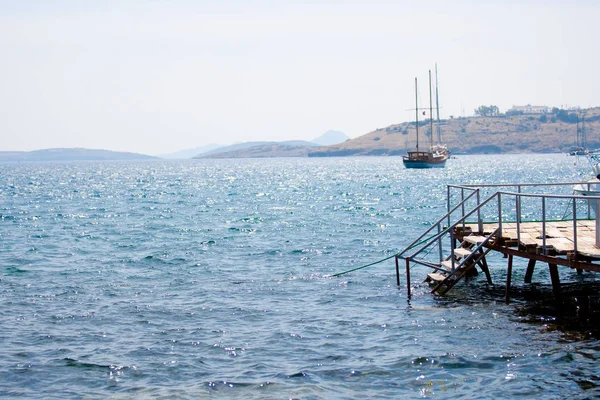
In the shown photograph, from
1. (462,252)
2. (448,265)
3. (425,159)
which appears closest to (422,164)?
(425,159)

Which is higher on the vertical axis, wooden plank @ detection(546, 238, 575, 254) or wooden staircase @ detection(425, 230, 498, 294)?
wooden plank @ detection(546, 238, 575, 254)

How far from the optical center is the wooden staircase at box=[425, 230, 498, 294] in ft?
63.4

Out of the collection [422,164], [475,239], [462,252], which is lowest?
[422,164]

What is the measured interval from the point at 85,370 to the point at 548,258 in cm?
1071

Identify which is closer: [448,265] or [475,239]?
[475,239]

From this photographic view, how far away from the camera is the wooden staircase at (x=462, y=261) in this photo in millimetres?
19328

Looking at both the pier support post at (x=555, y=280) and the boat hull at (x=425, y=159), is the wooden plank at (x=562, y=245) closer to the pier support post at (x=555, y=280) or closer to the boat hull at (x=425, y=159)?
the pier support post at (x=555, y=280)

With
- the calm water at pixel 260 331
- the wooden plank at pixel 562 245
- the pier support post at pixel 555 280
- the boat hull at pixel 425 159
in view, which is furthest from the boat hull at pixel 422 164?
the wooden plank at pixel 562 245

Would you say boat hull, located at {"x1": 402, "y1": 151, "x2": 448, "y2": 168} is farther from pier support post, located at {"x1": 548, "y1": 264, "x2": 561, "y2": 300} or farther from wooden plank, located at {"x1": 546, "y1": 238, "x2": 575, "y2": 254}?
wooden plank, located at {"x1": 546, "y1": 238, "x2": 575, "y2": 254}

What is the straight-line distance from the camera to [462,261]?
19.5 metres

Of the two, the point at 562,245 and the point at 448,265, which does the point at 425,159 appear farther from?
the point at 562,245

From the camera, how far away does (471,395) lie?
1285 cm

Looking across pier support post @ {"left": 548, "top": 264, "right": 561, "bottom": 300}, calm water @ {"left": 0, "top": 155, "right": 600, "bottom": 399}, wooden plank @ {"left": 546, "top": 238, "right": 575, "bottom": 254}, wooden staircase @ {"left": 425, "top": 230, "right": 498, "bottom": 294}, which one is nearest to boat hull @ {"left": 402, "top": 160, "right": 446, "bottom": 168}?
calm water @ {"left": 0, "top": 155, "right": 600, "bottom": 399}

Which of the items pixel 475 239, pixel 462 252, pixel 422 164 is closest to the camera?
pixel 475 239
